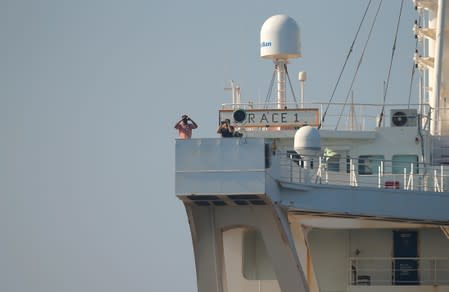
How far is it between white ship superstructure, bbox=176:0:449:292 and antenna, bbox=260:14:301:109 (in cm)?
4

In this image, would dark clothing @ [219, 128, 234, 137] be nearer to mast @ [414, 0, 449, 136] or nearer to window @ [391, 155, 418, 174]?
window @ [391, 155, 418, 174]

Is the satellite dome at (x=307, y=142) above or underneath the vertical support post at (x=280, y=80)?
underneath

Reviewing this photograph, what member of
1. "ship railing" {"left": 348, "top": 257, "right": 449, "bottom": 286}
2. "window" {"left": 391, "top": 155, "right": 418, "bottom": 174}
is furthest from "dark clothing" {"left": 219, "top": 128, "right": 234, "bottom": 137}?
"window" {"left": 391, "top": 155, "right": 418, "bottom": 174}

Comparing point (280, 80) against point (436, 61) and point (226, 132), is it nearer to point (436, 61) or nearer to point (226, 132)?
point (436, 61)

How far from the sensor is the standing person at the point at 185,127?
4541cm

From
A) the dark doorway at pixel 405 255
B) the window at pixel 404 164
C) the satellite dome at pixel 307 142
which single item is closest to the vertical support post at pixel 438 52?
the window at pixel 404 164

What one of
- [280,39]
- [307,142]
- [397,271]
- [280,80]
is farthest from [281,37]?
[397,271]

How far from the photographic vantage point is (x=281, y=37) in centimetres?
5966

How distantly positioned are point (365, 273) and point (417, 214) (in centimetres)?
461

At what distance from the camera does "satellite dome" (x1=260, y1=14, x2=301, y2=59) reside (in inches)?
2343

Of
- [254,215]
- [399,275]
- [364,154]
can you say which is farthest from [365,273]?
[254,215]

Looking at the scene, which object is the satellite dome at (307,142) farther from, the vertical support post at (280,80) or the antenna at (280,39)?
the vertical support post at (280,80)

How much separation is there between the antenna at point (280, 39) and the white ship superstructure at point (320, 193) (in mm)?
44

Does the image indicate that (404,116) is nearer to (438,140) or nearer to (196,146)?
(438,140)
